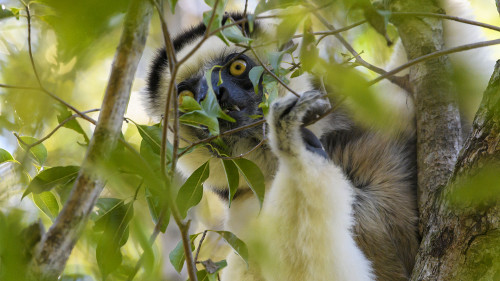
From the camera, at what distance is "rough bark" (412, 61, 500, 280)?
5.60ft

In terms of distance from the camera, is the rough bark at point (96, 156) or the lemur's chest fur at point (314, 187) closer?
the rough bark at point (96, 156)

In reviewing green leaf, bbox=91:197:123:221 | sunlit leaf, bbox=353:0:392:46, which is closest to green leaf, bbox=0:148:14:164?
green leaf, bbox=91:197:123:221

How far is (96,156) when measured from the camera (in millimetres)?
1302

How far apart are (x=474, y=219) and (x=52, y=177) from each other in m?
1.69

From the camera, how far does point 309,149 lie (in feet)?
8.15

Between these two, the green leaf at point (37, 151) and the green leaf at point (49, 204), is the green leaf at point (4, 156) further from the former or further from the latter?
the green leaf at point (49, 204)

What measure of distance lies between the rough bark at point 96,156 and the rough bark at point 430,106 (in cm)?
155

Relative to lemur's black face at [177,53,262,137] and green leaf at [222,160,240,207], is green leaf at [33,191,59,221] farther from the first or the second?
lemur's black face at [177,53,262,137]

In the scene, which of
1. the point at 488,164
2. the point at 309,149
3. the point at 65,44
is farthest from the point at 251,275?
the point at 65,44

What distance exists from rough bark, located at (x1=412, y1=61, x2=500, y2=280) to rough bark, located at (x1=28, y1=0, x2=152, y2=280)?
1.21m

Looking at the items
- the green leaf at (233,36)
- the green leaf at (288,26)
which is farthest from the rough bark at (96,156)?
the green leaf at (288,26)

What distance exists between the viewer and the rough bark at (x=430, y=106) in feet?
8.21

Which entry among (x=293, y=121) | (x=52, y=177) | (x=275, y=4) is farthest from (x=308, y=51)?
(x=52, y=177)

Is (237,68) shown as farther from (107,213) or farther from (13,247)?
(13,247)
